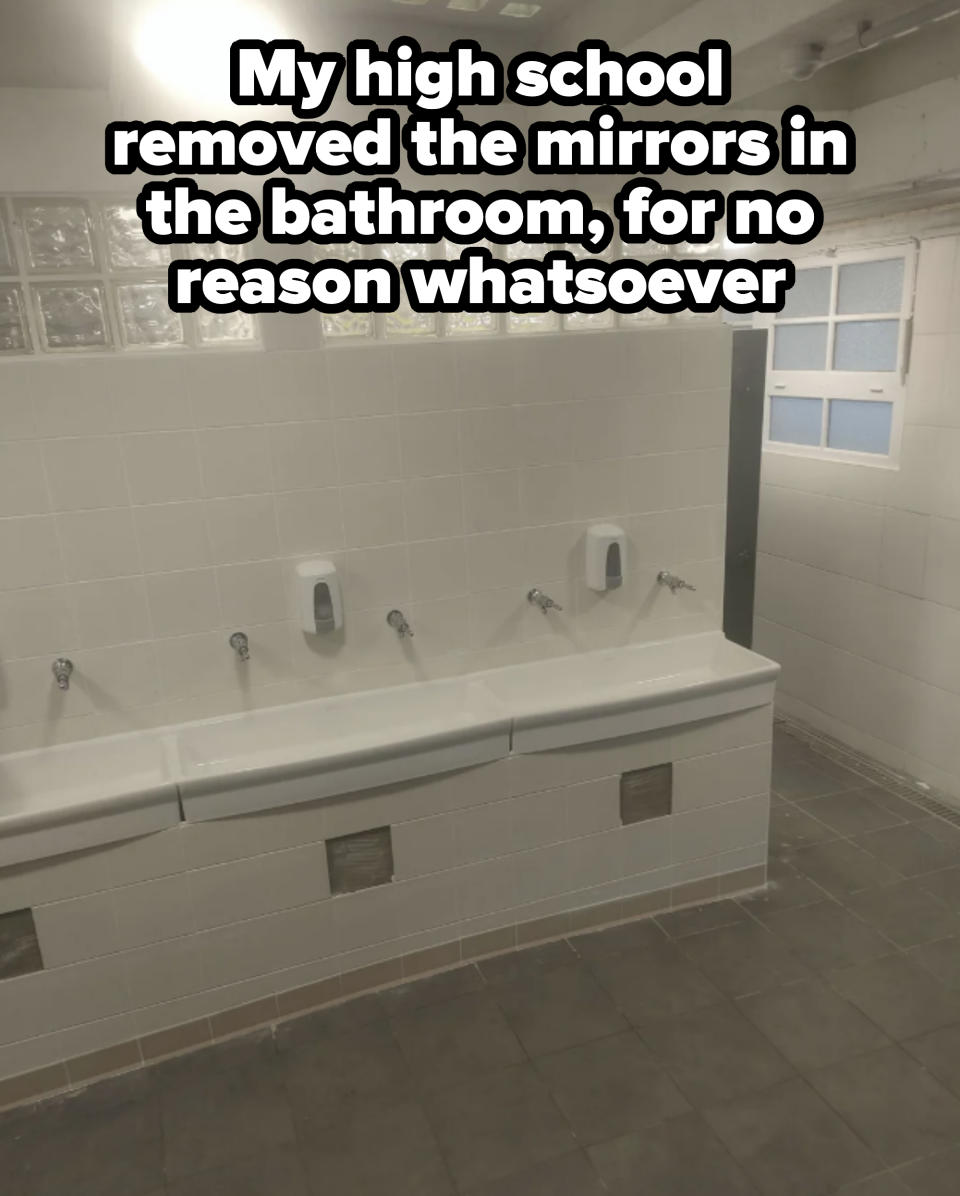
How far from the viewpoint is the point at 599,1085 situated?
2244 millimetres

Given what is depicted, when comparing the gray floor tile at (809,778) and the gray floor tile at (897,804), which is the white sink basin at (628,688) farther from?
the gray floor tile at (897,804)

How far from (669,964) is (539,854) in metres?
0.50

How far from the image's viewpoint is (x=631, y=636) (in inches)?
125

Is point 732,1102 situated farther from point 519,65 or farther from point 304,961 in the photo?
point 519,65

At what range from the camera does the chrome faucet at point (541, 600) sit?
2.95m

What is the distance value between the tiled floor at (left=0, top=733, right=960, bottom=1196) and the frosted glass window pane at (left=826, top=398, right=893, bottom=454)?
1794mm

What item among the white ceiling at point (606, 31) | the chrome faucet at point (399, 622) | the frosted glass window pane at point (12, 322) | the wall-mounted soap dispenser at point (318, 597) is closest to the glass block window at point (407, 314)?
the white ceiling at point (606, 31)

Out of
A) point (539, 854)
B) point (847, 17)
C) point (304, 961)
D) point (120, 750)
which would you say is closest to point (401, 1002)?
point (304, 961)

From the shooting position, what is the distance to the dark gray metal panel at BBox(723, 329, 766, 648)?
367cm

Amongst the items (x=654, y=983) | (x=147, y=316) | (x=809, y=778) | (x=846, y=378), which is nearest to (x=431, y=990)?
(x=654, y=983)

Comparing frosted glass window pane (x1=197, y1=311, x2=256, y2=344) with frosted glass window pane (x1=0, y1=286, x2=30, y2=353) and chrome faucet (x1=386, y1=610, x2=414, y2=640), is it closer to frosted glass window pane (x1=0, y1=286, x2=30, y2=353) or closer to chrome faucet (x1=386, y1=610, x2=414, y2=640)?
frosted glass window pane (x1=0, y1=286, x2=30, y2=353)

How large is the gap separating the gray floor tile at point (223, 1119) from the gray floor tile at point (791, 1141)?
1.06 metres

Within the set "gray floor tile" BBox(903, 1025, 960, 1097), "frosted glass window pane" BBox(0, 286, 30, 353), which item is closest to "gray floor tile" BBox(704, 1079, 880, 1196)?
"gray floor tile" BBox(903, 1025, 960, 1097)

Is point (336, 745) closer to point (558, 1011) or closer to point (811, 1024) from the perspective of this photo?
point (558, 1011)
